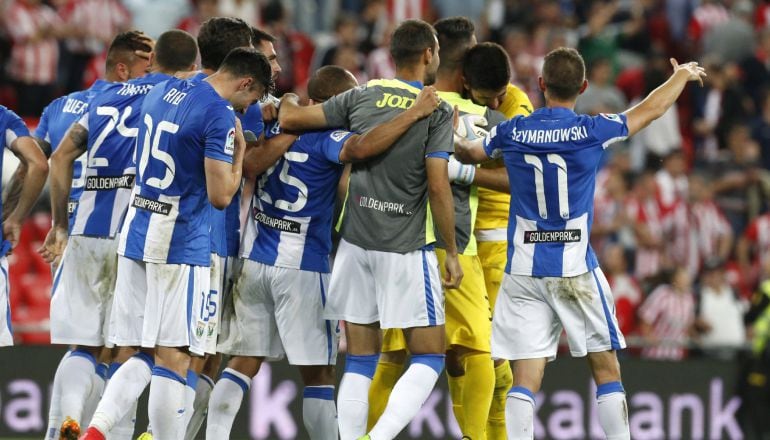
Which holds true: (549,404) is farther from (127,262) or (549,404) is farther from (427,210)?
(127,262)

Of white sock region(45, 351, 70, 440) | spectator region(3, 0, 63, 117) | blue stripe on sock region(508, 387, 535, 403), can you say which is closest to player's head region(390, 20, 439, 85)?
blue stripe on sock region(508, 387, 535, 403)

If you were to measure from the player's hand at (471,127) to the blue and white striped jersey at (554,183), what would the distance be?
496 mm

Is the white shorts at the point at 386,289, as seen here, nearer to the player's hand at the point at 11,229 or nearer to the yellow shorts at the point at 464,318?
the yellow shorts at the point at 464,318

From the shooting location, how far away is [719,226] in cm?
1625

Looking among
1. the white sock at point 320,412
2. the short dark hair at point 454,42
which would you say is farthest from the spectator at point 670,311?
the white sock at point 320,412

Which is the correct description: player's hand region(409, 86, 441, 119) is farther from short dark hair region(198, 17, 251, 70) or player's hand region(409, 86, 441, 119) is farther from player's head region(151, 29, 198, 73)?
player's head region(151, 29, 198, 73)

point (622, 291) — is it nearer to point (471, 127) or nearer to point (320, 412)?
point (471, 127)

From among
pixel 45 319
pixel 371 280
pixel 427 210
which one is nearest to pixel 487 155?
pixel 427 210

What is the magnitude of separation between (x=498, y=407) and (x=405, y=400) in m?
1.47

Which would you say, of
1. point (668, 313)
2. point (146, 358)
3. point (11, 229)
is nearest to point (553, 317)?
point (146, 358)

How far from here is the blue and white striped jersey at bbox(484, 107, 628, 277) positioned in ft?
25.8

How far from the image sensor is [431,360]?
26.2ft

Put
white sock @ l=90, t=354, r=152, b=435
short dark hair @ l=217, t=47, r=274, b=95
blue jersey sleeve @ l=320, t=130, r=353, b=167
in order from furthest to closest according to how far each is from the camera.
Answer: blue jersey sleeve @ l=320, t=130, r=353, b=167, short dark hair @ l=217, t=47, r=274, b=95, white sock @ l=90, t=354, r=152, b=435

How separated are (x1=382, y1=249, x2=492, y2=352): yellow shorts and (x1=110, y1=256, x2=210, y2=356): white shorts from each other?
1.40m
